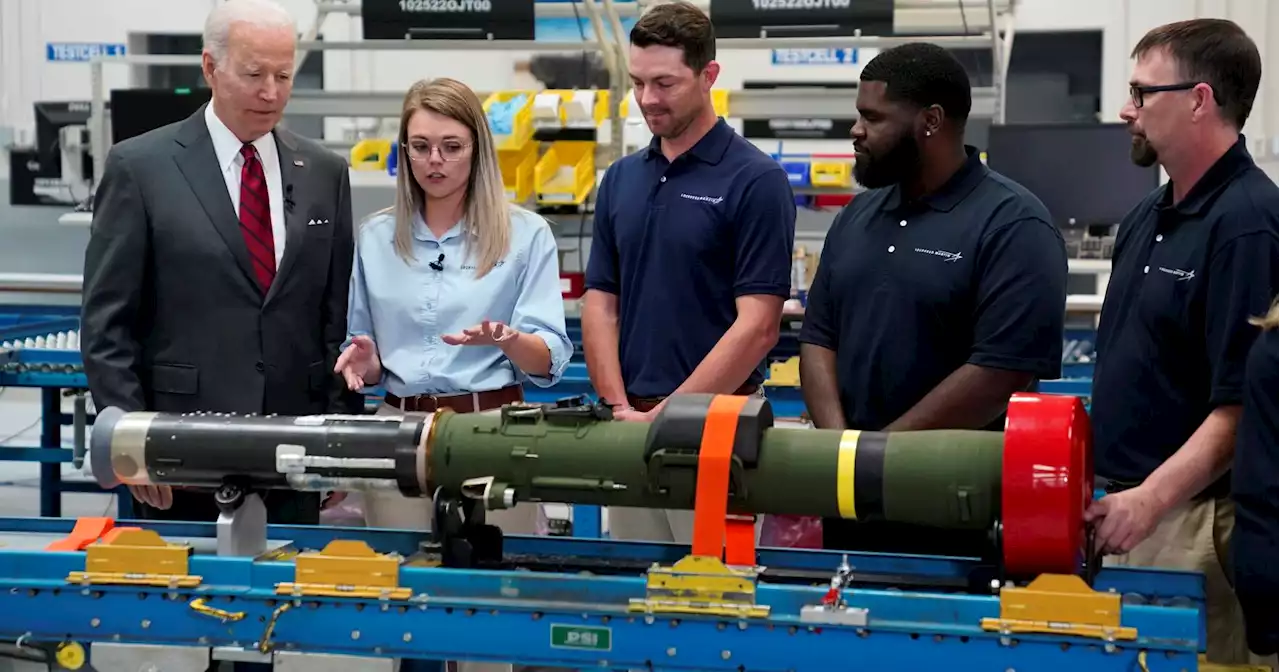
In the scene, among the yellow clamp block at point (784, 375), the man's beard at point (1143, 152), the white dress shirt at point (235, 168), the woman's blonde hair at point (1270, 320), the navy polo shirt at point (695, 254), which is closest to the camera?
the woman's blonde hair at point (1270, 320)

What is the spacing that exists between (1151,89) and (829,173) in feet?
10.5

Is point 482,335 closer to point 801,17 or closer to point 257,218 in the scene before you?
point 257,218

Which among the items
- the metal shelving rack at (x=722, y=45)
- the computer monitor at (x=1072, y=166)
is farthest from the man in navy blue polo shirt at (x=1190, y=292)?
the computer monitor at (x=1072, y=166)

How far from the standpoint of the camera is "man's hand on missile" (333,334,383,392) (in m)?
2.33

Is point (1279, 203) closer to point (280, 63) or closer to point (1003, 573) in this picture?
point (1003, 573)

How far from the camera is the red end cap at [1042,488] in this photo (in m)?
1.69

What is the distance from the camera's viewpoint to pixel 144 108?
5.96 m

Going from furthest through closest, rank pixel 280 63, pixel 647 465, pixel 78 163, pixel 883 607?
pixel 78 163 → pixel 280 63 → pixel 647 465 → pixel 883 607

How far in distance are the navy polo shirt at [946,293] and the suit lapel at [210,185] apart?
1.04 metres

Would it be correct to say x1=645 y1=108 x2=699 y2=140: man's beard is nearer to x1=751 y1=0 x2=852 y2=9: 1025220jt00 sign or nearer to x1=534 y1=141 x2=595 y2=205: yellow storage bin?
x1=534 y1=141 x2=595 y2=205: yellow storage bin

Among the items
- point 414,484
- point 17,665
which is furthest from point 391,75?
point 414,484

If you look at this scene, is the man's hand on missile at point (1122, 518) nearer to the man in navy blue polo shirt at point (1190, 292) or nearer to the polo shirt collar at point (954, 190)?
the man in navy blue polo shirt at point (1190, 292)

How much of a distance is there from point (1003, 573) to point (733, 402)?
1.36 ft

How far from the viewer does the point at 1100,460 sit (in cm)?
211
